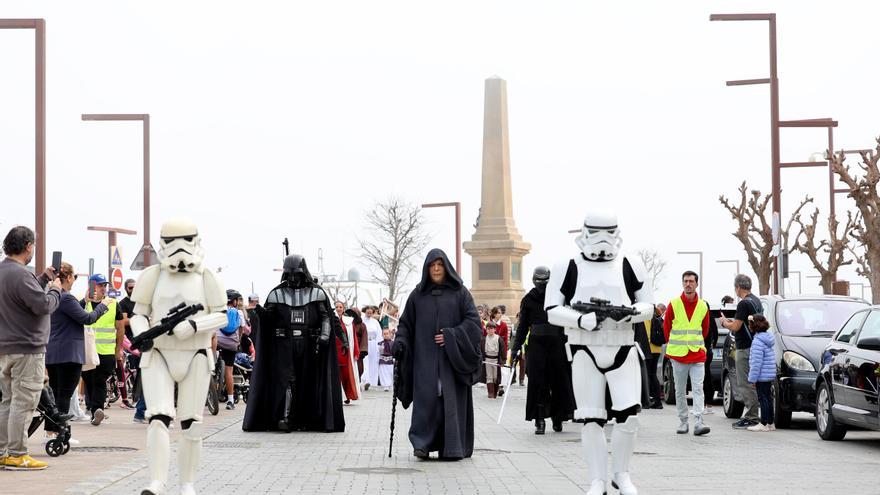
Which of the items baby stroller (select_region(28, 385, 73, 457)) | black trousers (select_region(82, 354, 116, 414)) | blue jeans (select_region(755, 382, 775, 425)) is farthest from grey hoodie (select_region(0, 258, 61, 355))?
blue jeans (select_region(755, 382, 775, 425))

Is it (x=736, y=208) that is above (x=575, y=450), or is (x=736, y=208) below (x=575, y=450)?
above

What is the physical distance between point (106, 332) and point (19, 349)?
6766mm

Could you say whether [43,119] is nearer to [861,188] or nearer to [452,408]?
[452,408]

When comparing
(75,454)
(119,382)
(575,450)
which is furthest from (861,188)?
(75,454)

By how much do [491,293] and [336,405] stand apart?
4202 cm

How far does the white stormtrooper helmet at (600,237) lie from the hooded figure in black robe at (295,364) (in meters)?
8.03

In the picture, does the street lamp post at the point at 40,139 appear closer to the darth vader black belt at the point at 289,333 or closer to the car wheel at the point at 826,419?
the darth vader black belt at the point at 289,333

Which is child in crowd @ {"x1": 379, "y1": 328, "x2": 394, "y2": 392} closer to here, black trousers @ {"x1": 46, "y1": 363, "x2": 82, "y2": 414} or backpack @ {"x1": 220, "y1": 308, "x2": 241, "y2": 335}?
backpack @ {"x1": 220, "y1": 308, "x2": 241, "y2": 335}

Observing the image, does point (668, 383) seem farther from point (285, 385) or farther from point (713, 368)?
point (285, 385)

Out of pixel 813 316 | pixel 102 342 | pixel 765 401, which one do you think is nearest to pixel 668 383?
pixel 813 316

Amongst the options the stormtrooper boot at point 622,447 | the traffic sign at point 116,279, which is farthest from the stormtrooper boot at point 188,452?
the traffic sign at point 116,279

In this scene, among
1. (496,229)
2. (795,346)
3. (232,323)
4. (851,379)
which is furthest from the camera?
(496,229)

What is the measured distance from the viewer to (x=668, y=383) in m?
25.7

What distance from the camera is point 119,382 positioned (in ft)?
80.1
